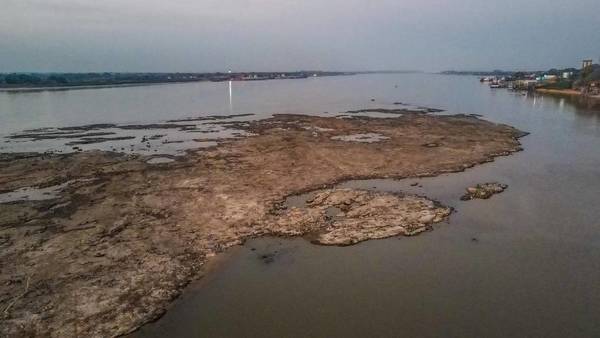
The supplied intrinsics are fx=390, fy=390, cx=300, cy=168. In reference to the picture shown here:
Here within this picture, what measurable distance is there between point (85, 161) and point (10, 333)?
14981 mm

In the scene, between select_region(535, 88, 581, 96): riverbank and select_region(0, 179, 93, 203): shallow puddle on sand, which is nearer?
select_region(0, 179, 93, 203): shallow puddle on sand

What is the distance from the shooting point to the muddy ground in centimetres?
901

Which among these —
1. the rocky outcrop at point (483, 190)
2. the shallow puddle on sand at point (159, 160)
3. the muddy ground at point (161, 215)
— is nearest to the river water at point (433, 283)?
the rocky outcrop at point (483, 190)

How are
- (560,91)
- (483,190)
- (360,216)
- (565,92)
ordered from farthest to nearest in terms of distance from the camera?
(560,91) → (565,92) → (483,190) → (360,216)

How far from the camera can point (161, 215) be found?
546 inches

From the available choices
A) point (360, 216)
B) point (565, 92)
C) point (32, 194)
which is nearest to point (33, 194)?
point (32, 194)

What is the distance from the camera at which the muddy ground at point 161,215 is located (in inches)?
355

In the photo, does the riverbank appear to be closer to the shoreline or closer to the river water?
the shoreline

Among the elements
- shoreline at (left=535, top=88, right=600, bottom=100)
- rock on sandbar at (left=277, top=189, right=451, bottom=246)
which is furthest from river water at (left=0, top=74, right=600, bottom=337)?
shoreline at (left=535, top=88, right=600, bottom=100)

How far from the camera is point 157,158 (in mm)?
22484

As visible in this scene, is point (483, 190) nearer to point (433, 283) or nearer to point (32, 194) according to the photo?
point (433, 283)

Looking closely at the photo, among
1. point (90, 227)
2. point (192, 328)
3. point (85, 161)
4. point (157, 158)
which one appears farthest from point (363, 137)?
point (192, 328)

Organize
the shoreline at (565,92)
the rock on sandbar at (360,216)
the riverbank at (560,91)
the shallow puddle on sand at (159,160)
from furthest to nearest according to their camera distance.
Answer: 1. the riverbank at (560,91)
2. the shoreline at (565,92)
3. the shallow puddle on sand at (159,160)
4. the rock on sandbar at (360,216)

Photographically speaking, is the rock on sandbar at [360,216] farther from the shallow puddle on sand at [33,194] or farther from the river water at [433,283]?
the shallow puddle on sand at [33,194]
